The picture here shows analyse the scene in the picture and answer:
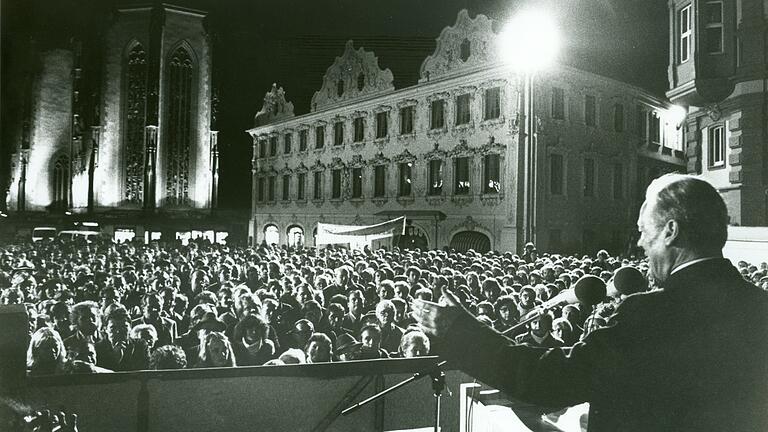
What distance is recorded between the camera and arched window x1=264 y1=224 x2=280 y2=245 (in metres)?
40.0

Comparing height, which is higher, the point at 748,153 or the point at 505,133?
the point at 505,133

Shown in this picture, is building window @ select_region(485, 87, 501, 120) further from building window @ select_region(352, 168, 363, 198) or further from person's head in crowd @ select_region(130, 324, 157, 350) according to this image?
person's head in crowd @ select_region(130, 324, 157, 350)

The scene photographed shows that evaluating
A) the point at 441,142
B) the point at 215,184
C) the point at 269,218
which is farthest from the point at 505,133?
the point at 215,184

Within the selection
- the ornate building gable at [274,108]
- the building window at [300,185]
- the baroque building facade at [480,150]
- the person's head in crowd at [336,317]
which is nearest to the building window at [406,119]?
the baroque building facade at [480,150]

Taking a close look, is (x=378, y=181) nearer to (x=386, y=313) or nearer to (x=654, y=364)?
(x=386, y=313)

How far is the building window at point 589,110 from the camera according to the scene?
27180 millimetres

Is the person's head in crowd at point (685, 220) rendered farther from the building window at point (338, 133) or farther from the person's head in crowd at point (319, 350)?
the building window at point (338, 133)

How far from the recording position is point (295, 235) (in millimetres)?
37969

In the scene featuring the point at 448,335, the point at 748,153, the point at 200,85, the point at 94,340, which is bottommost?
the point at 94,340

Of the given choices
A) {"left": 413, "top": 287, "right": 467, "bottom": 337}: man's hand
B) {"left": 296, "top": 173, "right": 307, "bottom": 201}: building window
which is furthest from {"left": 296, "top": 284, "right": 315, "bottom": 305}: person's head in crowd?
{"left": 296, "top": 173, "right": 307, "bottom": 201}: building window

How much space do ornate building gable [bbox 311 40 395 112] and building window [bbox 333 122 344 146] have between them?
142 cm

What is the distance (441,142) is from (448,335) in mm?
27040

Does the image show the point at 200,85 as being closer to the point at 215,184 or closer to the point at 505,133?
the point at 215,184

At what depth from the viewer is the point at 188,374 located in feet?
15.0
